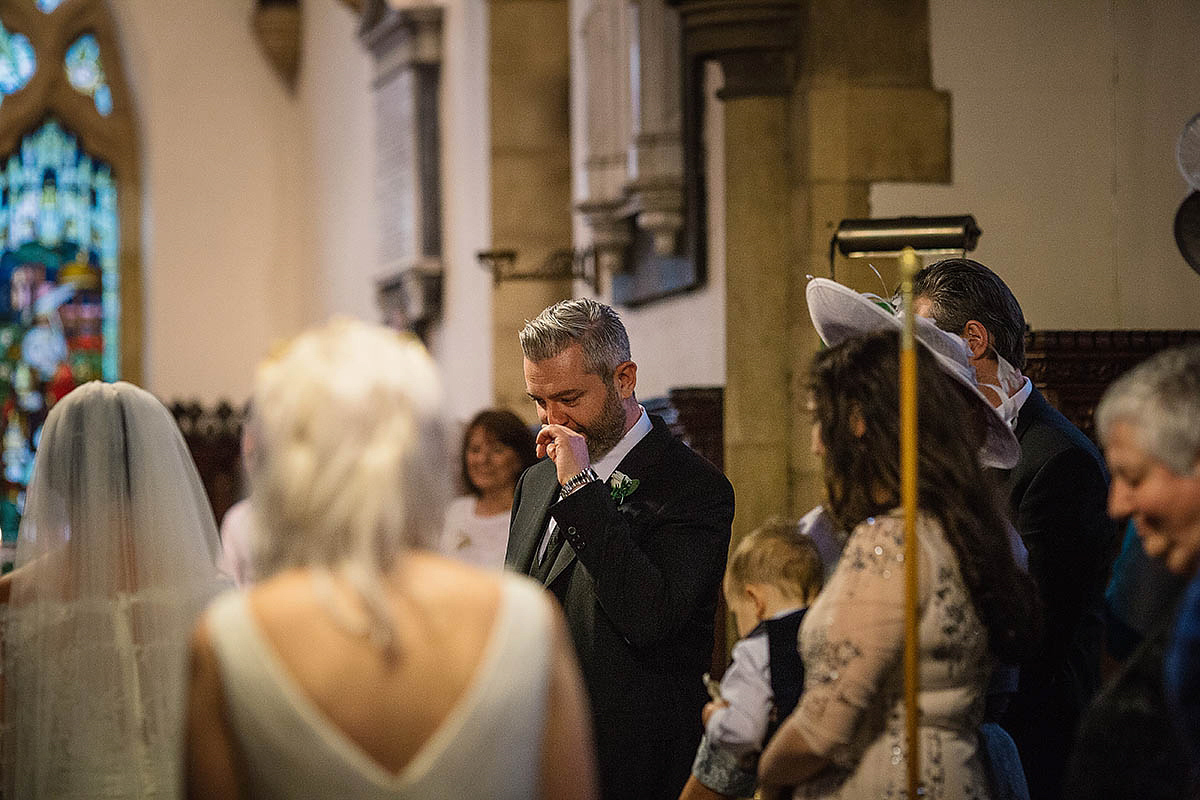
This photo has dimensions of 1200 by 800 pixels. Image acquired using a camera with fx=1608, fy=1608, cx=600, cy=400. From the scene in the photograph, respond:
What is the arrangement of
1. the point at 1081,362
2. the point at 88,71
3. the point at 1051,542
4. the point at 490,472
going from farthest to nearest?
the point at 88,71 → the point at 490,472 → the point at 1081,362 → the point at 1051,542

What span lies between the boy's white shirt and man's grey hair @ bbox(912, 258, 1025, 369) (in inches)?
40.2

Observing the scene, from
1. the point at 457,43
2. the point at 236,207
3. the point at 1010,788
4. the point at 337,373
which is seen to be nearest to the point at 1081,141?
the point at 1010,788

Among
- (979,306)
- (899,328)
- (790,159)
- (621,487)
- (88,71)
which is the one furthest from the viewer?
(88,71)

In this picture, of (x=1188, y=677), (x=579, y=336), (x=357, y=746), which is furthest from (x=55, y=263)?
(x=1188, y=677)

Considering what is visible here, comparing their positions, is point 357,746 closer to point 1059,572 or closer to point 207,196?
point 1059,572

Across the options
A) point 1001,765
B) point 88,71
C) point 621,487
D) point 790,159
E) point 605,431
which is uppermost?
point 88,71

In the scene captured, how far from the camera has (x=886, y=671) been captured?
8.14ft

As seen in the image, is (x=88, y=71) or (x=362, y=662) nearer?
(x=362, y=662)

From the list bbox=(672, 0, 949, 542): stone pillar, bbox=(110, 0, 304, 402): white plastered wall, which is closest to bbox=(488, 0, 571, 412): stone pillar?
bbox=(672, 0, 949, 542): stone pillar

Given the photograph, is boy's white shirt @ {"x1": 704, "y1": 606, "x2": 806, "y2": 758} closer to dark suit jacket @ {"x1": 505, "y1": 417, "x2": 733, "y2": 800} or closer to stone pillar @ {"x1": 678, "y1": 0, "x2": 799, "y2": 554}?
dark suit jacket @ {"x1": 505, "y1": 417, "x2": 733, "y2": 800}

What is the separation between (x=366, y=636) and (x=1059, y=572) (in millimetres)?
1871

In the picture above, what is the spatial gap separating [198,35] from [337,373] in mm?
13779

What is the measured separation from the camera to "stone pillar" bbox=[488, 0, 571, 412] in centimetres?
1034

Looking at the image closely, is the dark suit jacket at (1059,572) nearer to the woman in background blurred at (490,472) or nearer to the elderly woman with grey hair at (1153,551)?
the elderly woman with grey hair at (1153,551)
